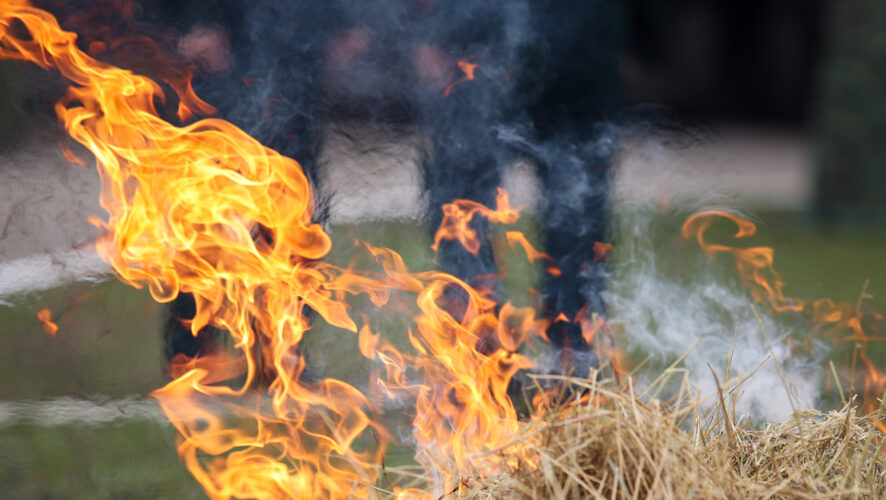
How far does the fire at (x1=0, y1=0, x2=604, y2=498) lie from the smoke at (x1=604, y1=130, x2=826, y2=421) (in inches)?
9.0

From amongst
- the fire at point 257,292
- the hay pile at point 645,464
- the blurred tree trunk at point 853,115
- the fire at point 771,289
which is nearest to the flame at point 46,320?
the fire at point 257,292

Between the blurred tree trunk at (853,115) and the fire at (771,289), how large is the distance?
4.12 m

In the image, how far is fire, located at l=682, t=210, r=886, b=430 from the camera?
10.3 feet

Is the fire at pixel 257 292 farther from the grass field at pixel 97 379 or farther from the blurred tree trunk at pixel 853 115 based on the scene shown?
the blurred tree trunk at pixel 853 115

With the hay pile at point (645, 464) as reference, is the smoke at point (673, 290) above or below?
below

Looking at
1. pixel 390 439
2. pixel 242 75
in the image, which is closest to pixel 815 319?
pixel 390 439

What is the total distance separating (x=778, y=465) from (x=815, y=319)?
177 cm

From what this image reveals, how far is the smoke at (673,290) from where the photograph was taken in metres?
3.06

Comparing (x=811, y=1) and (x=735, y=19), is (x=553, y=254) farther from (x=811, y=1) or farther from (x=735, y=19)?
(x=811, y=1)

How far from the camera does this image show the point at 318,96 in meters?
2.82

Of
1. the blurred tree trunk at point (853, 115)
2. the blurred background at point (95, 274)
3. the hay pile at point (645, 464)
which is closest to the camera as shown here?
the hay pile at point (645, 464)

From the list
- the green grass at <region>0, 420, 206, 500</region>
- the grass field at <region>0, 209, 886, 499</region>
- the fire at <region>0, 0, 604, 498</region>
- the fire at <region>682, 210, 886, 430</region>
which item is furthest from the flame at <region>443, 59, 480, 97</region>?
the green grass at <region>0, 420, 206, 500</region>

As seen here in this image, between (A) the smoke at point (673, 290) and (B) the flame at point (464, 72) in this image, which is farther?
(A) the smoke at point (673, 290)

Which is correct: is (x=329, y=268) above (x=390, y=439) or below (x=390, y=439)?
above
